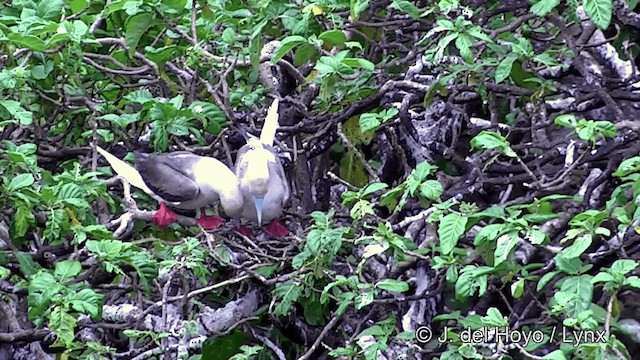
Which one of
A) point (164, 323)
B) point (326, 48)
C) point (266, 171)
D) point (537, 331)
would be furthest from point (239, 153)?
point (537, 331)

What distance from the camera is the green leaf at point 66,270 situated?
3.74m

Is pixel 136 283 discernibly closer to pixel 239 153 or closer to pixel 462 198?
pixel 239 153

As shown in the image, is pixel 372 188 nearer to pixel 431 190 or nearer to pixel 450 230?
pixel 431 190

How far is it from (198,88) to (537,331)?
1.84 meters

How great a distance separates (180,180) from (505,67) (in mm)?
1330

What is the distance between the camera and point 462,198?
4.13 meters

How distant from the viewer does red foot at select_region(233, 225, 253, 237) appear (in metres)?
4.38

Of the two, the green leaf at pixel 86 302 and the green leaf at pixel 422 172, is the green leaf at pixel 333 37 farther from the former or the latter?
the green leaf at pixel 86 302

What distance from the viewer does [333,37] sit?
4023mm

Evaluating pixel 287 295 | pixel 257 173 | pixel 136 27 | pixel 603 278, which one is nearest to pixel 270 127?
pixel 257 173

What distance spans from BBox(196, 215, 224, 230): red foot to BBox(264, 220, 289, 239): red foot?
0.63ft

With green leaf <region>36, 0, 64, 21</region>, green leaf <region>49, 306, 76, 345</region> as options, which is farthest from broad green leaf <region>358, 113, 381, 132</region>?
green leaf <region>36, 0, 64, 21</region>

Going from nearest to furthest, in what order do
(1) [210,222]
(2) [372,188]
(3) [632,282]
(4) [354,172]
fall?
(3) [632,282], (2) [372,188], (1) [210,222], (4) [354,172]

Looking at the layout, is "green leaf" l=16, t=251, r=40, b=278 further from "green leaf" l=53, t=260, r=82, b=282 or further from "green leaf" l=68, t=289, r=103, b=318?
"green leaf" l=68, t=289, r=103, b=318
